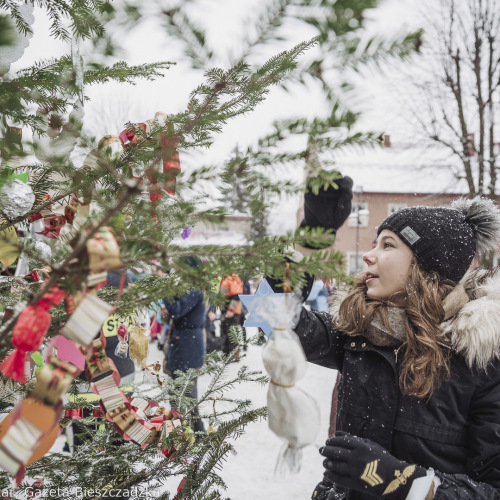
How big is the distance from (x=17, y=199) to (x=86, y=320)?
0.52 metres

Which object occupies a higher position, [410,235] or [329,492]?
[410,235]

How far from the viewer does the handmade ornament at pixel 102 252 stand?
547mm

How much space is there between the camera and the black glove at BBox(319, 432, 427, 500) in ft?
4.12

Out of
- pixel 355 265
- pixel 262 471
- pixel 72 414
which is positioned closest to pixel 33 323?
pixel 72 414

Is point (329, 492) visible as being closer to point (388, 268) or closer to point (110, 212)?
point (388, 268)

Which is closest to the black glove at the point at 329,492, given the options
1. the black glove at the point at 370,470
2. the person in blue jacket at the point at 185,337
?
the black glove at the point at 370,470

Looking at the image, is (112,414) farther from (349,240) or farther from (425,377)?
(349,240)

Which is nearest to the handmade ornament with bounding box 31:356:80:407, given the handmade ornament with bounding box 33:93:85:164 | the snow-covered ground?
the handmade ornament with bounding box 33:93:85:164

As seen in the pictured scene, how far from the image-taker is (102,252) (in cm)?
55

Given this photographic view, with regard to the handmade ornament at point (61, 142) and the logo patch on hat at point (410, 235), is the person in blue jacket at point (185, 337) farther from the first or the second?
the handmade ornament at point (61, 142)

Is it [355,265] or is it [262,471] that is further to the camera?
[355,265]

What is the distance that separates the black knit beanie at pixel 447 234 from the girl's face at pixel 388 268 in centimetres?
3

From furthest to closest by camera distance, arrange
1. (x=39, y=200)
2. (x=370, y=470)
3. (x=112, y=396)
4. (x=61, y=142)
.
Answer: (x=370, y=470), (x=39, y=200), (x=112, y=396), (x=61, y=142)

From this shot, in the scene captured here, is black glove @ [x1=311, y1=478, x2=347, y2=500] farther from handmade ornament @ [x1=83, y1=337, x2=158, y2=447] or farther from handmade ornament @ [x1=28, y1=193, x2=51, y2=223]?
handmade ornament @ [x1=28, y1=193, x2=51, y2=223]
